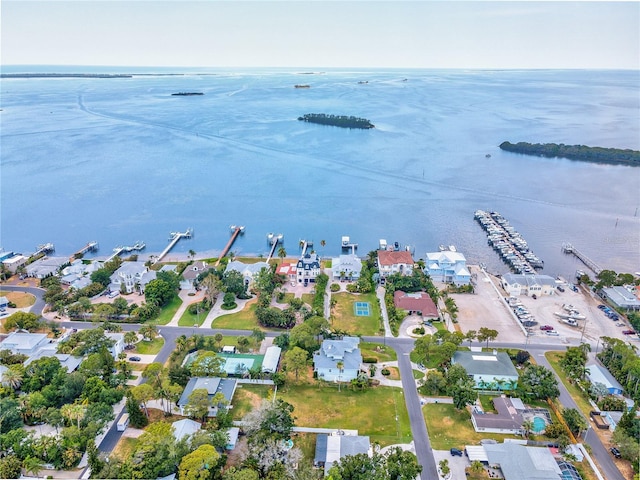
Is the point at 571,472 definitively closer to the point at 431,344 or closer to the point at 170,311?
the point at 431,344

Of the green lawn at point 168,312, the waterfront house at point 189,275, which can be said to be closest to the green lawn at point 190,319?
the green lawn at point 168,312

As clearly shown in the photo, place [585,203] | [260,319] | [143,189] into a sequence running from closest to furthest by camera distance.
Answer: [260,319]
[585,203]
[143,189]

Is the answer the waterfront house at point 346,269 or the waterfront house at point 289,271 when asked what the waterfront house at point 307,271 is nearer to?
the waterfront house at point 289,271

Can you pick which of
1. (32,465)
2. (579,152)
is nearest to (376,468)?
(32,465)

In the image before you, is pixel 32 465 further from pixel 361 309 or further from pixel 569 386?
pixel 569 386

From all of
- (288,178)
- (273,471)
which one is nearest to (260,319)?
(273,471)
